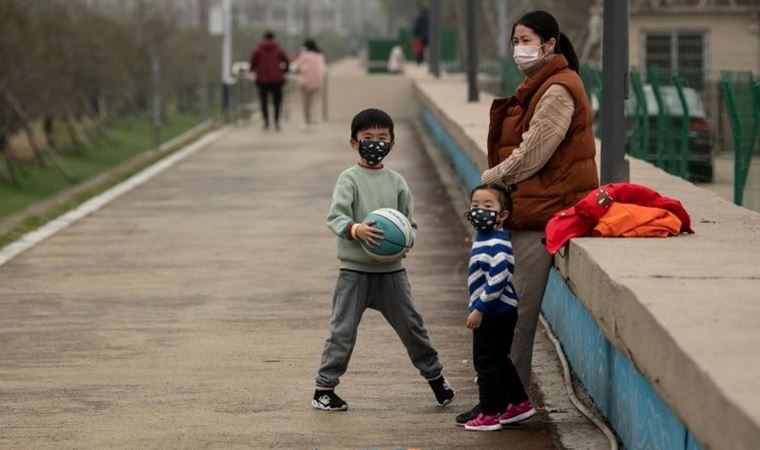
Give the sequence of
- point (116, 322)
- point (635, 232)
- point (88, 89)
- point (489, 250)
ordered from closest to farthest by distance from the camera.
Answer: point (489, 250), point (635, 232), point (116, 322), point (88, 89)

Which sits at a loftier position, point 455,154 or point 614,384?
point 614,384

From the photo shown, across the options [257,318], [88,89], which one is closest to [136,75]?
[88,89]

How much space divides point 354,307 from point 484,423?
856 mm

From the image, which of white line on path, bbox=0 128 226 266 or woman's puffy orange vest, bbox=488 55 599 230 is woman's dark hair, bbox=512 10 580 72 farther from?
white line on path, bbox=0 128 226 266

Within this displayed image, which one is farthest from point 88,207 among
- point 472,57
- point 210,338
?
point 210,338

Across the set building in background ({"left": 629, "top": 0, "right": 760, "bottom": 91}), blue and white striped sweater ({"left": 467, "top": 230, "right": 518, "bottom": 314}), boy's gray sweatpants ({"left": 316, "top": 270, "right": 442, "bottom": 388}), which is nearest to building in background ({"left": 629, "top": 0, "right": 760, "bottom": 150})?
building in background ({"left": 629, "top": 0, "right": 760, "bottom": 91})

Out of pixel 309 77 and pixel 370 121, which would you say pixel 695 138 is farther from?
pixel 309 77

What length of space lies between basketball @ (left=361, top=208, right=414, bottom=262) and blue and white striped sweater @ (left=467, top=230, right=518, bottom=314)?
50 centimetres

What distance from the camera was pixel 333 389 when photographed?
368 inches

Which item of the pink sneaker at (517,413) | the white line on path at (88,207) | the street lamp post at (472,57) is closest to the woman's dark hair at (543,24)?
the pink sneaker at (517,413)

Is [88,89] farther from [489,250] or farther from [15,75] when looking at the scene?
[489,250]

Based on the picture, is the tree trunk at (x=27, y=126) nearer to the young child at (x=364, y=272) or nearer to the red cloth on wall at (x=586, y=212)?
the young child at (x=364, y=272)

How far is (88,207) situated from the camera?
21000mm

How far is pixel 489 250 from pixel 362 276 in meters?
0.92
